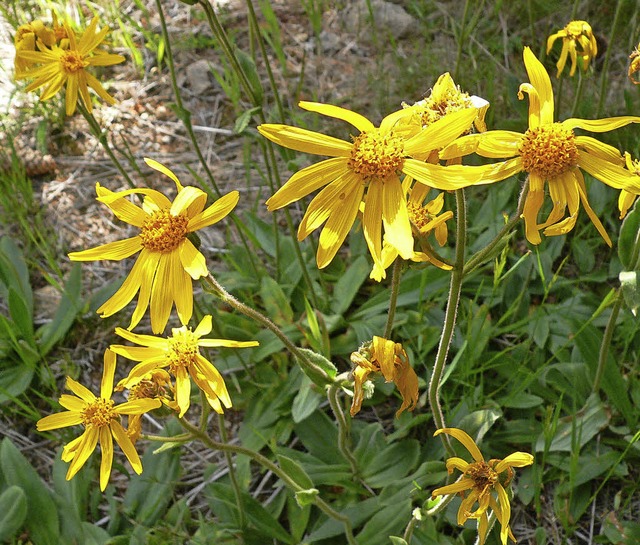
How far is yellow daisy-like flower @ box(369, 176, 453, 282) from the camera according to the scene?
5.57ft

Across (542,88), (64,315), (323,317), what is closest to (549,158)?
(542,88)

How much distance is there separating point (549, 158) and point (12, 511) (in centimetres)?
240

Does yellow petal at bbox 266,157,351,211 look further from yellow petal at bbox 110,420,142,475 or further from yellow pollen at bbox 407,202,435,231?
yellow petal at bbox 110,420,142,475

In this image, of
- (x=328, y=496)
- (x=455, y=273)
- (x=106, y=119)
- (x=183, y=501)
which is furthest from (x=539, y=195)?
(x=106, y=119)

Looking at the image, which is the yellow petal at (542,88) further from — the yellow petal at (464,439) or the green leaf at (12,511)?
the green leaf at (12,511)

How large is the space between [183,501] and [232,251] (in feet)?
4.28

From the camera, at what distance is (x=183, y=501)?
2.88 m

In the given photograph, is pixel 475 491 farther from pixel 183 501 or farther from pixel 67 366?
pixel 67 366

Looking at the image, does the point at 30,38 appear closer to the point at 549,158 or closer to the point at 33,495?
the point at 33,495

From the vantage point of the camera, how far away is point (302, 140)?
1.65m

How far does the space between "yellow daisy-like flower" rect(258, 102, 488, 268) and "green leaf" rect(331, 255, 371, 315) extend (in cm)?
163

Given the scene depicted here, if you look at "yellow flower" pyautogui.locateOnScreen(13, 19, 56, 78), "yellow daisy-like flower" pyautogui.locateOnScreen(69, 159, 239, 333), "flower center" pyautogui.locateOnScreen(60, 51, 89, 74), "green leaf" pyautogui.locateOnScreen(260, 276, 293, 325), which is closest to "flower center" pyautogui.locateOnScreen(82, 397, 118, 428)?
"yellow daisy-like flower" pyautogui.locateOnScreen(69, 159, 239, 333)

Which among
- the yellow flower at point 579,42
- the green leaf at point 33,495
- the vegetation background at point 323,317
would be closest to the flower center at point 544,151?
the vegetation background at point 323,317

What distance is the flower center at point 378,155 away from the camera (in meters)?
1.65
